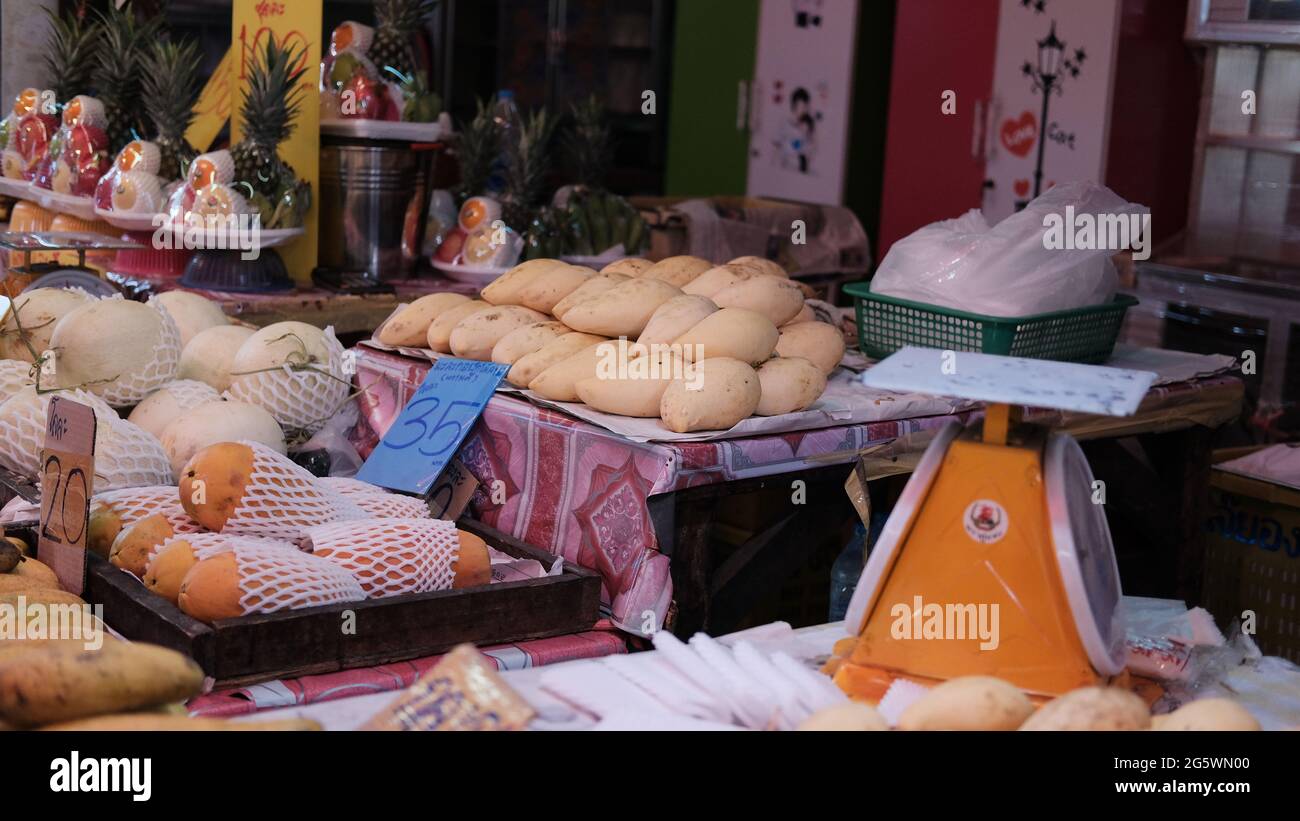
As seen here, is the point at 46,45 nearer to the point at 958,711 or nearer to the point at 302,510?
the point at 302,510

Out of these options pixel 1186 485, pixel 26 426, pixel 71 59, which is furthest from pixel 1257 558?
pixel 71 59

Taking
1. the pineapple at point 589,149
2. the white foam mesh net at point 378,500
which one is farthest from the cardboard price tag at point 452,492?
the pineapple at point 589,149

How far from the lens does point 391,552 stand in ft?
6.33

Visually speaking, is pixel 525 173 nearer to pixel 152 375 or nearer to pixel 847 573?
pixel 152 375

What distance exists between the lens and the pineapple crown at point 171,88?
356 cm

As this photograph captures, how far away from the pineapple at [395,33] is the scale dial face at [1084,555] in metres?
2.76

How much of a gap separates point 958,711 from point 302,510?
1.12 m

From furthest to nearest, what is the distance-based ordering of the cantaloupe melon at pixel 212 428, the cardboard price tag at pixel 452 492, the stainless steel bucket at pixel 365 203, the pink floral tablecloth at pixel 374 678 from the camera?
the stainless steel bucket at pixel 365 203 → the cardboard price tag at pixel 452 492 → the cantaloupe melon at pixel 212 428 → the pink floral tablecloth at pixel 374 678

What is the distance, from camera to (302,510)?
2.03 meters

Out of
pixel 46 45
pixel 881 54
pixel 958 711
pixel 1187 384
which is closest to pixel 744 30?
pixel 881 54

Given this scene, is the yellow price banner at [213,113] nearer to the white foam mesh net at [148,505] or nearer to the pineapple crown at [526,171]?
the pineapple crown at [526,171]

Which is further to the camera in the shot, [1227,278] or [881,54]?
[881,54]

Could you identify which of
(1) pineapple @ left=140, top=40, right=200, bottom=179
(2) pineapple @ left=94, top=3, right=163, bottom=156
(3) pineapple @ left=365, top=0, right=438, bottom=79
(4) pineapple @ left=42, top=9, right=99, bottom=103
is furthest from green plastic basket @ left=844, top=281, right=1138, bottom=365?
(4) pineapple @ left=42, top=9, right=99, bottom=103

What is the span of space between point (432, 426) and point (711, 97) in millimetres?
6253
